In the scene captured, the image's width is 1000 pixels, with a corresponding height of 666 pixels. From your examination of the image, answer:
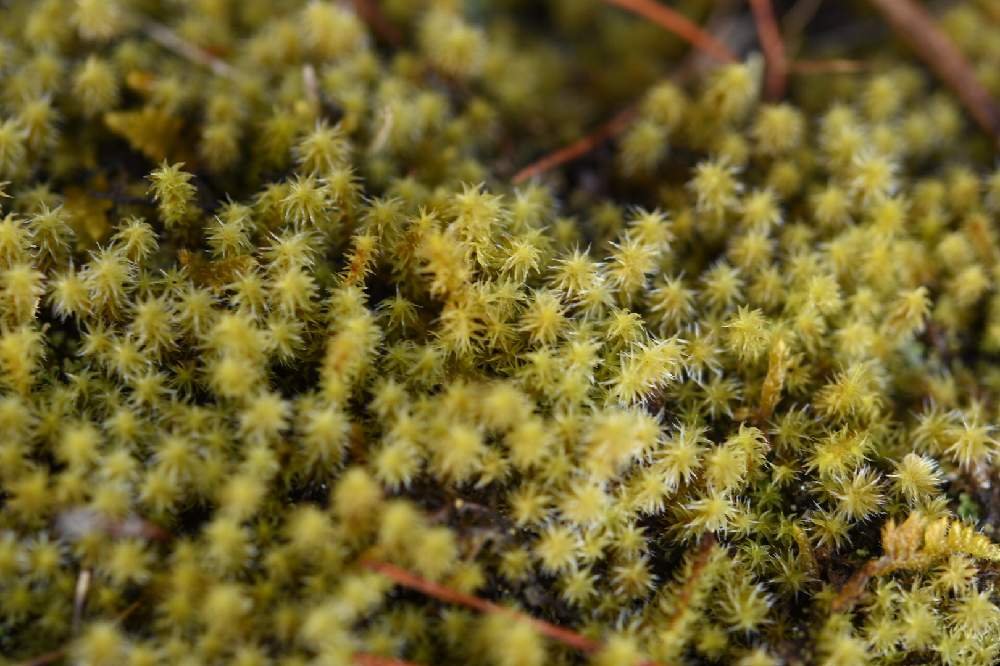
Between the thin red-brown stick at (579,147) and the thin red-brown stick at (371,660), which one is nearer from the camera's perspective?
the thin red-brown stick at (371,660)

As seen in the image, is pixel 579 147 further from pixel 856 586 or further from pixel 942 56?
pixel 856 586

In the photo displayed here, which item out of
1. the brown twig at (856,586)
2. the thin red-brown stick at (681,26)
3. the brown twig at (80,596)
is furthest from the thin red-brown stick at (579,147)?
the brown twig at (80,596)

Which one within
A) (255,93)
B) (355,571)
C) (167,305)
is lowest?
(355,571)

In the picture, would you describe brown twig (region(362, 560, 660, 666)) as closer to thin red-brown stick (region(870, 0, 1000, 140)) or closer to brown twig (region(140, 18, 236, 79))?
brown twig (region(140, 18, 236, 79))

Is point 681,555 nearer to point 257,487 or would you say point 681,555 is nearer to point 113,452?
point 257,487

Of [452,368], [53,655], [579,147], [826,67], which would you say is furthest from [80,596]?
[826,67]

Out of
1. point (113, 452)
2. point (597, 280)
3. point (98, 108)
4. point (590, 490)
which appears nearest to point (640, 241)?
point (597, 280)

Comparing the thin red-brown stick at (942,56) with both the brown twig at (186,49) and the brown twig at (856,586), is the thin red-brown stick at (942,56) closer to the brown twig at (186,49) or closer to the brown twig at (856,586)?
the brown twig at (856,586)
